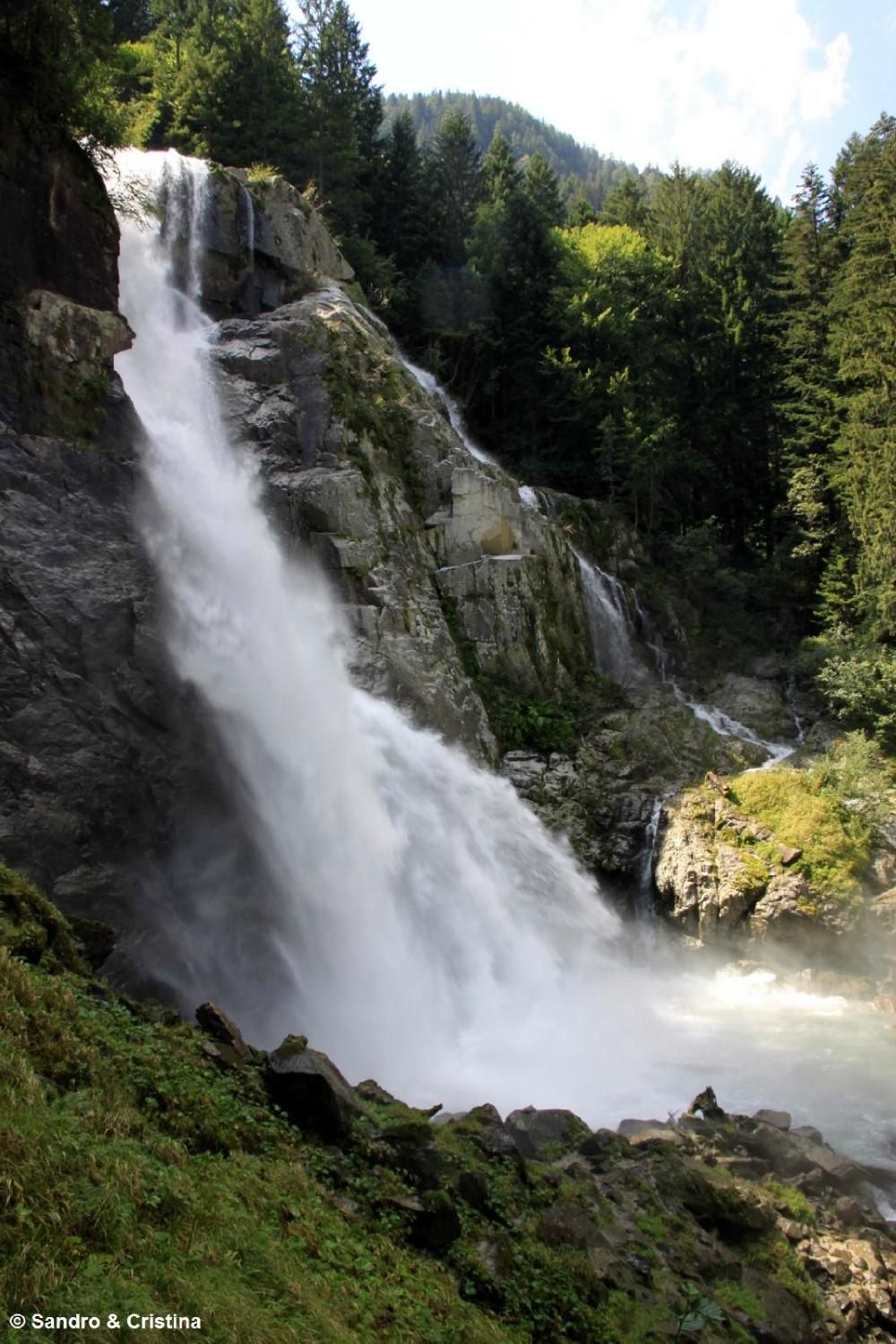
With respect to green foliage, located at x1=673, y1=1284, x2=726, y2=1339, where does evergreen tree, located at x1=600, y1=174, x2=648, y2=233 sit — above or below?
above

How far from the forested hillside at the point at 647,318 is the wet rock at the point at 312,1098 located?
19.8m

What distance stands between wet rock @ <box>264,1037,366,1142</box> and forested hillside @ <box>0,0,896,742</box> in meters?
19.8

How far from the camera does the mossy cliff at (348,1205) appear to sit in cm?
390

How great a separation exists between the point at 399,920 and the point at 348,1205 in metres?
7.61

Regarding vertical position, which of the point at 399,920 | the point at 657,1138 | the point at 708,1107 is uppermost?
the point at 399,920

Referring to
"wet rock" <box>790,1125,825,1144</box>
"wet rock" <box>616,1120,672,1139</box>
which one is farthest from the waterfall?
"wet rock" <box>616,1120,672,1139</box>

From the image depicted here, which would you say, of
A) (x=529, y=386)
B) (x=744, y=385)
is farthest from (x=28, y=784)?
(x=744, y=385)

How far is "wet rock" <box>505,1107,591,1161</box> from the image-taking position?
29.2ft

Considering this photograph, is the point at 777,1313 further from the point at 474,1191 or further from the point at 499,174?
the point at 499,174

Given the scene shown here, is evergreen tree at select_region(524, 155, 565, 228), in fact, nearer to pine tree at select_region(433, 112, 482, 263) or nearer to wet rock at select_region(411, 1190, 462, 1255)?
pine tree at select_region(433, 112, 482, 263)

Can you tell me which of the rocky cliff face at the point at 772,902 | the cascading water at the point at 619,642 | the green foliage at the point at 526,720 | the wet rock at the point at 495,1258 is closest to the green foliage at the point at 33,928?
the wet rock at the point at 495,1258

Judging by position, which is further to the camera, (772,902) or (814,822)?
(814,822)

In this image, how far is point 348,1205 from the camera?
595 centimetres

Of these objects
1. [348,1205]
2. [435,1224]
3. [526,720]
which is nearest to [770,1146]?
[435,1224]
